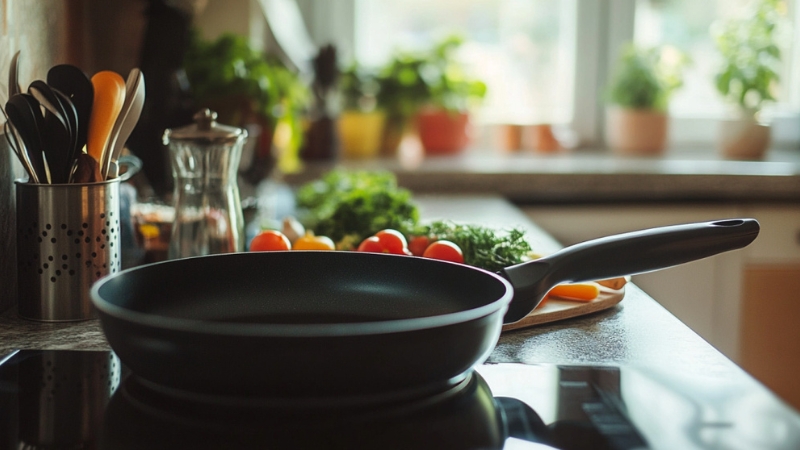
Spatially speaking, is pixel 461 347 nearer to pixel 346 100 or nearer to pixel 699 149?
pixel 346 100

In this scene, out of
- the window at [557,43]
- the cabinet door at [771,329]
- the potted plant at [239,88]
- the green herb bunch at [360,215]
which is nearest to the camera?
the green herb bunch at [360,215]

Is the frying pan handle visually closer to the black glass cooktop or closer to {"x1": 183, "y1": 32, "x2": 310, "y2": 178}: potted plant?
the black glass cooktop

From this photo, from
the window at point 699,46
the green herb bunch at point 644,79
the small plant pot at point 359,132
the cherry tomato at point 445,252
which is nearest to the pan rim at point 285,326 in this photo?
the cherry tomato at point 445,252

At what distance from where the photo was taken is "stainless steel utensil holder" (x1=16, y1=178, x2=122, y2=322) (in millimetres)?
758

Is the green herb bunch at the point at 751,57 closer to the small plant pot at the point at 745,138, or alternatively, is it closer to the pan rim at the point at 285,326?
the small plant pot at the point at 745,138

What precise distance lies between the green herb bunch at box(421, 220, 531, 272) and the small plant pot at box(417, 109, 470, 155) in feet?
4.76

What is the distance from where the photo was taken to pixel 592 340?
747 millimetres

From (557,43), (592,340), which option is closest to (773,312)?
(557,43)

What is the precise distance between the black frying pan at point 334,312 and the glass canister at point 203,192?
0.30 metres

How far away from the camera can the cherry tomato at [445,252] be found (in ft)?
3.07

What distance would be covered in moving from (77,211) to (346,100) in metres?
1.72

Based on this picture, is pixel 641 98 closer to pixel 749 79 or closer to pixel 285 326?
pixel 749 79

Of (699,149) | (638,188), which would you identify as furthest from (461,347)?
(699,149)

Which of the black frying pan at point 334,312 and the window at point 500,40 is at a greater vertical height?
the window at point 500,40
